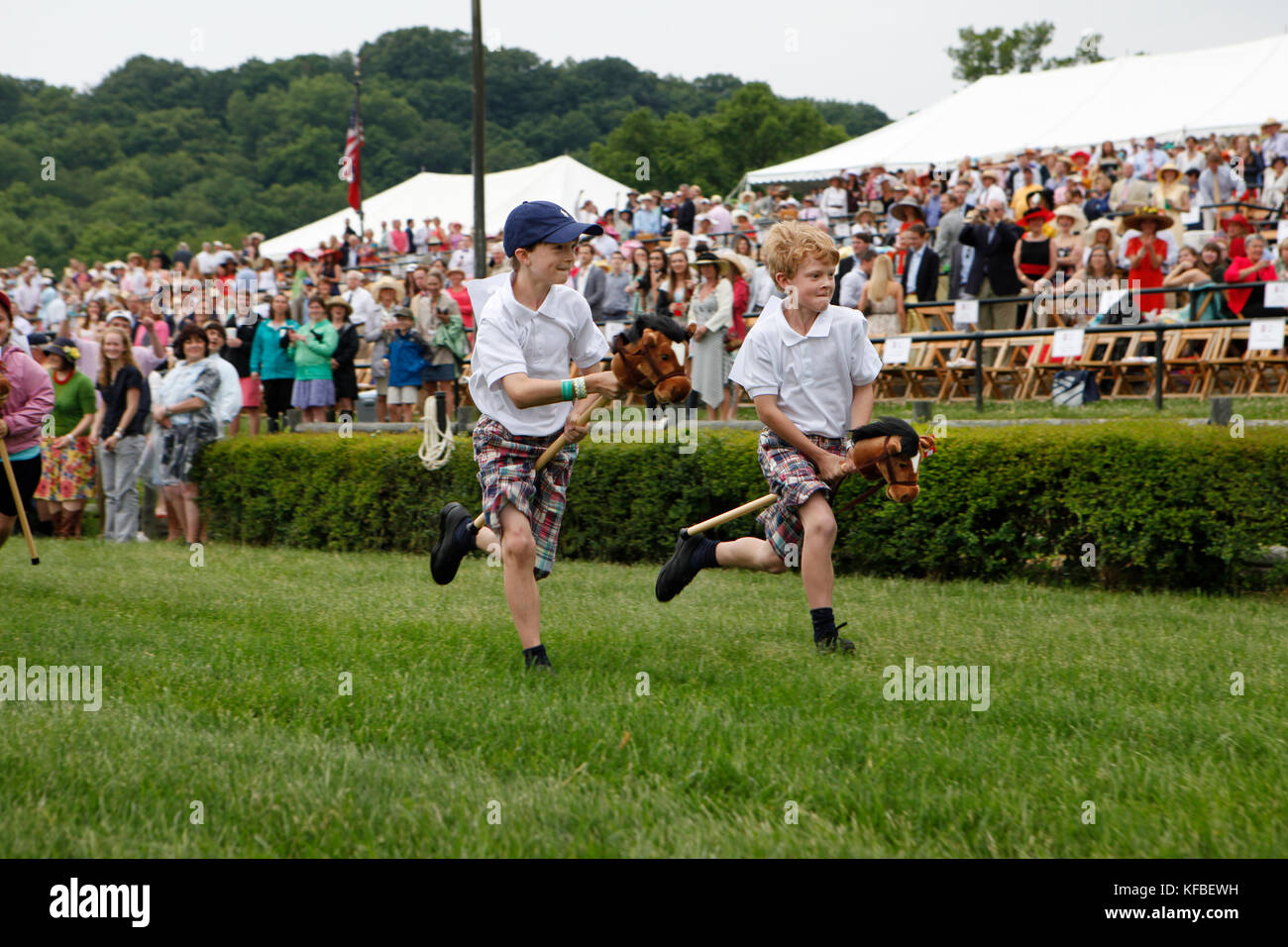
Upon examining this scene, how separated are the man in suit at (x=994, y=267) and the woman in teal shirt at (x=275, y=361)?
8409 mm

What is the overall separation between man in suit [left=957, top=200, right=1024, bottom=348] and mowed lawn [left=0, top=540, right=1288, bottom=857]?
320 inches

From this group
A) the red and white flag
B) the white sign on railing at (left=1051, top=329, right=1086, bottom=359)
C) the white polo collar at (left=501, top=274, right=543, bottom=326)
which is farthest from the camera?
the red and white flag

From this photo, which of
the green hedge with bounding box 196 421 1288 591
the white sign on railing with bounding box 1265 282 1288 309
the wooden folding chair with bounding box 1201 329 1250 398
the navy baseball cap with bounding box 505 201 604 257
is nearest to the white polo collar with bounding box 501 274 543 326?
the navy baseball cap with bounding box 505 201 604 257

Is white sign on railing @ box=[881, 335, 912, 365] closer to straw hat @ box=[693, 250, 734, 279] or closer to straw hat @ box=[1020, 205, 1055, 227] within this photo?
straw hat @ box=[693, 250, 734, 279]

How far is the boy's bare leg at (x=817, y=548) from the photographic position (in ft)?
21.1

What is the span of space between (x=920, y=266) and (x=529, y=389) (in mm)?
11947

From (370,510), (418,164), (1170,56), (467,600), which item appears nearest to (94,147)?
(418,164)

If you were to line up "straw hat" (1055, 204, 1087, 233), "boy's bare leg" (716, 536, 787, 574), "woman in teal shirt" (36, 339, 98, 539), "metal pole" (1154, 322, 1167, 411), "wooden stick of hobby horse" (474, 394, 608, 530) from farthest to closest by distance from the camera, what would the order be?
"straw hat" (1055, 204, 1087, 233) → "woman in teal shirt" (36, 339, 98, 539) → "metal pole" (1154, 322, 1167, 411) → "boy's bare leg" (716, 536, 787, 574) → "wooden stick of hobby horse" (474, 394, 608, 530)

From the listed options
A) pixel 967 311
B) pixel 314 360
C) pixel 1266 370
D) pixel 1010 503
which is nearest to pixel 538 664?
pixel 1010 503

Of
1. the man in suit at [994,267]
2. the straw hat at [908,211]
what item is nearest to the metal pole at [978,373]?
the man in suit at [994,267]

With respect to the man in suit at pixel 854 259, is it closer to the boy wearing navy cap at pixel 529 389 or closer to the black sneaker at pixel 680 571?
the black sneaker at pixel 680 571

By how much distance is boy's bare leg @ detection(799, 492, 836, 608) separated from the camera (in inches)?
254

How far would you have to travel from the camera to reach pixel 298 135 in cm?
7200

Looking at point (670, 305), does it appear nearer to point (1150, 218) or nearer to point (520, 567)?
point (1150, 218)
